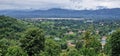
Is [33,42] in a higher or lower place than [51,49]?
higher

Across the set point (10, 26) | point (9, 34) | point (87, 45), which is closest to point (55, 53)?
point (87, 45)

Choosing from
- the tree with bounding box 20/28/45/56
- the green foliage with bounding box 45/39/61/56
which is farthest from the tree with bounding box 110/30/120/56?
the tree with bounding box 20/28/45/56

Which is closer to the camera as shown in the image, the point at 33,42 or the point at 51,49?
the point at 33,42

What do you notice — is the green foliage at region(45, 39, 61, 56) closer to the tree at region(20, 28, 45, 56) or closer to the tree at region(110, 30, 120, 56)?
the tree at region(20, 28, 45, 56)

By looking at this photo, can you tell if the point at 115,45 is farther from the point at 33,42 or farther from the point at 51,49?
the point at 33,42

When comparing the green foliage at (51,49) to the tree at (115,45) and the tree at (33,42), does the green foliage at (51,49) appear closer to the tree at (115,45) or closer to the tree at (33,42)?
the tree at (33,42)

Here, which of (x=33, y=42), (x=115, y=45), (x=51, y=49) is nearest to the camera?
(x=33, y=42)

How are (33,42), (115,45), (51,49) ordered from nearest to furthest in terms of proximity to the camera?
1. (33,42)
2. (115,45)
3. (51,49)

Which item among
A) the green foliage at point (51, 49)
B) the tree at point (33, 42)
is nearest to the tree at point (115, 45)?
the green foliage at point (51, 49)

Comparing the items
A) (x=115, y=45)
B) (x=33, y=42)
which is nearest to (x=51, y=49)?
(x=33, y=42)

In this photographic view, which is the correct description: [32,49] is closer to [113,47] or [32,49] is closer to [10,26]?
[113,47]
